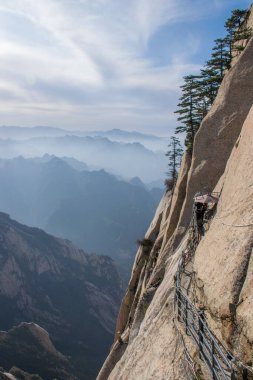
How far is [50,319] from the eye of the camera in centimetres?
16488

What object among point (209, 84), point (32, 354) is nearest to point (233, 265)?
point (209, 84)

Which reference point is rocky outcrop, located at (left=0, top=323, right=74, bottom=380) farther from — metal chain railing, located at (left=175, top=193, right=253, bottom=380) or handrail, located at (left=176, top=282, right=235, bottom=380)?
handrail, located at (left=176, top=282, right=235, bottom=380)

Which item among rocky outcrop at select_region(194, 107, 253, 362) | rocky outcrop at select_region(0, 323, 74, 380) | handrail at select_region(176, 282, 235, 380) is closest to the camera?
handrail at select_region(176, 282, 235, 380)

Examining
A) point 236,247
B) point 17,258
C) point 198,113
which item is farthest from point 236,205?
point 17,258

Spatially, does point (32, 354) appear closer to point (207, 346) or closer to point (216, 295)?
point (216, 295)

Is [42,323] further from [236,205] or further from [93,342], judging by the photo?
[236,205]

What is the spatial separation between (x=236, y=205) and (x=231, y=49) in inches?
1455

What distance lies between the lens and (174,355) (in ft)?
56.5

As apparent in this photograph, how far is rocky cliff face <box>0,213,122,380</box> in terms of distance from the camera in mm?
108119

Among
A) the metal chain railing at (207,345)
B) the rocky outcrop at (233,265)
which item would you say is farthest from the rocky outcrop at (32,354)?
the rocky outcrop at (233,265)

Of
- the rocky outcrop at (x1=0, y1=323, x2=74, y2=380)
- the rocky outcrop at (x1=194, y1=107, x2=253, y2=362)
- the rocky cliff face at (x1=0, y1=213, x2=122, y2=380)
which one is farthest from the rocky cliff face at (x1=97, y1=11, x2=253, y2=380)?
the rocky cliff face at (x1=0, y1=213, x2=122, y2=380)

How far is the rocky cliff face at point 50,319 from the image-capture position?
108119 mm

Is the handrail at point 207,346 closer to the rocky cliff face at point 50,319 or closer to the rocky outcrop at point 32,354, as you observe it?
the rocky outcrop at point 32,354

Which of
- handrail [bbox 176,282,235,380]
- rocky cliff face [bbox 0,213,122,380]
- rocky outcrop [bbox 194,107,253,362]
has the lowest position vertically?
Result: handrail [bbox 176,282,235,380]
